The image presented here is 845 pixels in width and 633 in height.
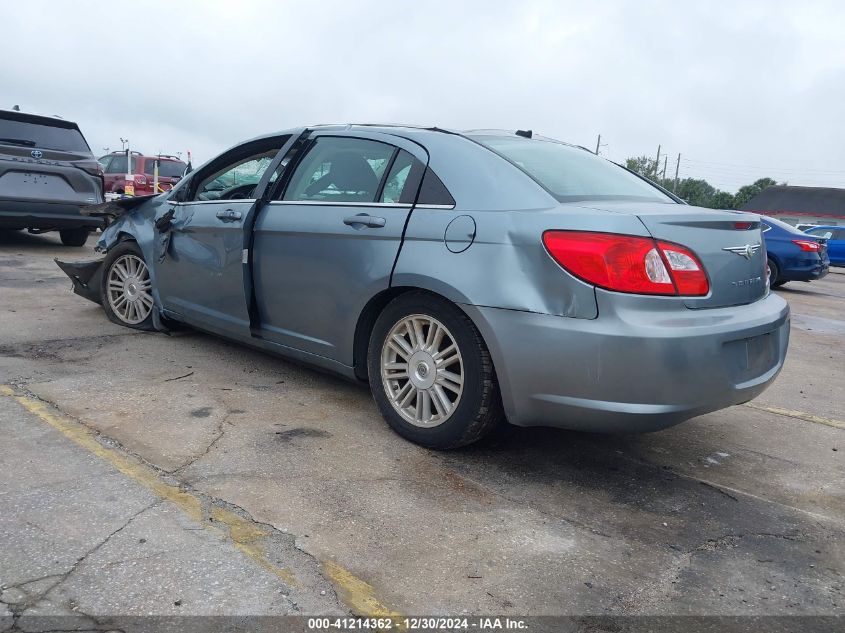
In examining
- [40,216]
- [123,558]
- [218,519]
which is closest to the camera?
[123,558]

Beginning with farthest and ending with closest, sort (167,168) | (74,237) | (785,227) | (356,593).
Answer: (167,168), (785,227), (74,237), (356,593)

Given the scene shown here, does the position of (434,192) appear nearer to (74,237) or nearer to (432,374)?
(432,374)

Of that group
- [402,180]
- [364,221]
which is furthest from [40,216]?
[402,180]

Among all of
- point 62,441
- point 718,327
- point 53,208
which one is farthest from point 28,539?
point 53,208

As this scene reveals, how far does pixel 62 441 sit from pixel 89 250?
28.4 feet

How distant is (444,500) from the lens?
10.1 ft

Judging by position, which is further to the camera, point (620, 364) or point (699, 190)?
point (699, 190)

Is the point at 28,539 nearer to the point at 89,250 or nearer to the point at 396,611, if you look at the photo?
the point at 396,611

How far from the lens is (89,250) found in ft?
37.0

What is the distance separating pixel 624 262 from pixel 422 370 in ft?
3.50

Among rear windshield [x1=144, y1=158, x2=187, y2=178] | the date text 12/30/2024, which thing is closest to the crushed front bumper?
the date text 12/30/2024

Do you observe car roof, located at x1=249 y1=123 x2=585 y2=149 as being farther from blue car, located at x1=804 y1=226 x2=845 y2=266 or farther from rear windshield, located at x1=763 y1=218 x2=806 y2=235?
blue car, located at x1=804 y1=226 x2=845 y2=266

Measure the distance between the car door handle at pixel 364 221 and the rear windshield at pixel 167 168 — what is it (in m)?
14.9

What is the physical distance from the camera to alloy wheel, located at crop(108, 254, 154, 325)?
557cm
